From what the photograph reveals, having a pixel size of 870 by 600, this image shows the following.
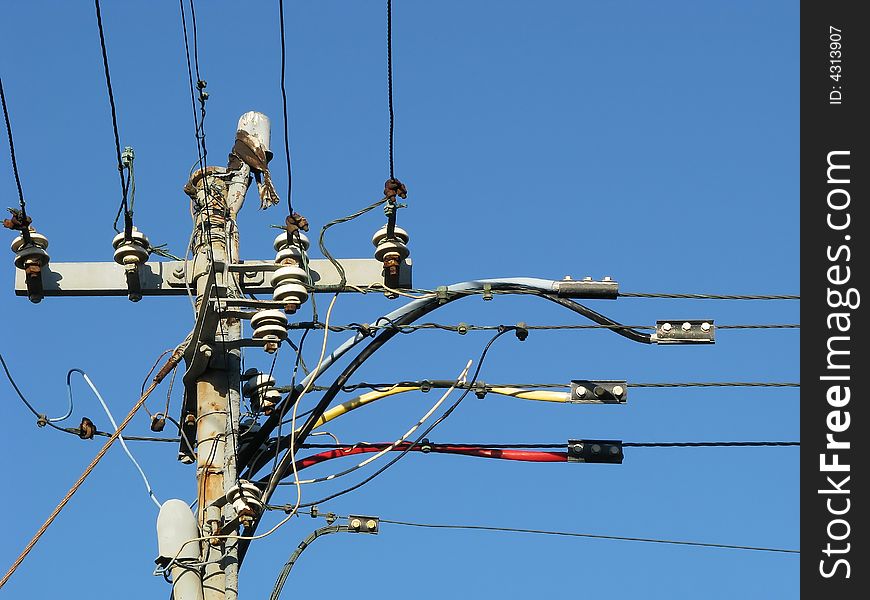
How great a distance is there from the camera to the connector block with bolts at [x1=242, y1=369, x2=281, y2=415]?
32.1ft

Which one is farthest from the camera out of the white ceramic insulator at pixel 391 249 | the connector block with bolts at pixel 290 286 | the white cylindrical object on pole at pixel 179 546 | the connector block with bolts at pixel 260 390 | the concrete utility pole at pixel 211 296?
the connector block with bolts at pixel 260 390

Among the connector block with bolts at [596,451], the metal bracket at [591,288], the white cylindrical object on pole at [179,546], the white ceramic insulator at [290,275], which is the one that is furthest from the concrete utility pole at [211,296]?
the connector block with bolts at [596,451]

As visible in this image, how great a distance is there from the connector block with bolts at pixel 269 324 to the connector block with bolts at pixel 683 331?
231 centimetres

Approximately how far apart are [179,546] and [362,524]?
142 centimetres

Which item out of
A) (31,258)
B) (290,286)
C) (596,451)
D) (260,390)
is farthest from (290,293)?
(596,451)

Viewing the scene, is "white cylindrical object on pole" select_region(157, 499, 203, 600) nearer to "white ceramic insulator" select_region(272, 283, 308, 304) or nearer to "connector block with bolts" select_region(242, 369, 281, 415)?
"white ceramic insulator" select_region(272, 283, 308, 304)

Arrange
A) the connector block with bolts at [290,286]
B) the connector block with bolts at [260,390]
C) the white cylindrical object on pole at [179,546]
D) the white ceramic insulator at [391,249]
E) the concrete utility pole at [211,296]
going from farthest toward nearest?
the connector block with bolts at [260,390] < the white ceramic insulator at [391,249] < the connector block with bolts at [290,286] < the concrete utility pole at [211,296] < the white cylindrical object on pole at [179,546]

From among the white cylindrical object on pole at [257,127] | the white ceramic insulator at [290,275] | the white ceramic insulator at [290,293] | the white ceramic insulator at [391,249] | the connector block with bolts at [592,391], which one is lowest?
the connector block with bolts at [592,391]

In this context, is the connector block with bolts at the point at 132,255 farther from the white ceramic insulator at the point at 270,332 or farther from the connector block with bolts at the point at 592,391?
the connector block with bolts at the point at 592,391

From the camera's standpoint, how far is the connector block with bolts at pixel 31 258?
9.34m

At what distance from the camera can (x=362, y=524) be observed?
939 cm
